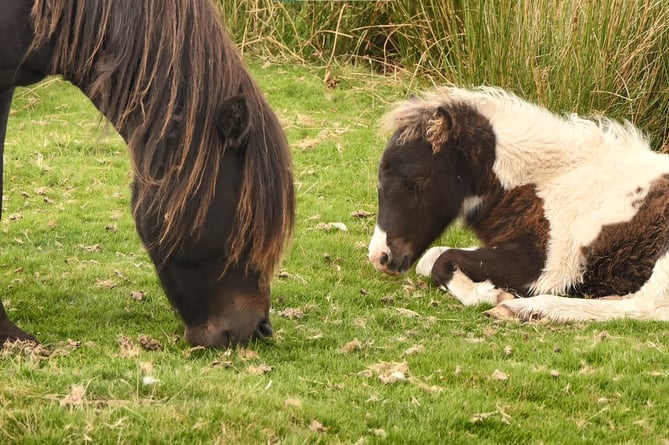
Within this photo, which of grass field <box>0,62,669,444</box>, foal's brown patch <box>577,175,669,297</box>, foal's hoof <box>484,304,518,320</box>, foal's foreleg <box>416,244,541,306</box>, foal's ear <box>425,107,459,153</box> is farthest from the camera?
foal's ear <box>425,107,459,153</box>

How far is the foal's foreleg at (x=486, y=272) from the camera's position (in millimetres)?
6672

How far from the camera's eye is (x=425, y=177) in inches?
274

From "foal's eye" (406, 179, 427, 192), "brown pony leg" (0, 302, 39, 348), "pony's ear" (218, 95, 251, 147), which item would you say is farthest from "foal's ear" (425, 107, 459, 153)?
"brown pony leg" (0, 302, 39, 348)

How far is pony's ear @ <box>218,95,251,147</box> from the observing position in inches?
175

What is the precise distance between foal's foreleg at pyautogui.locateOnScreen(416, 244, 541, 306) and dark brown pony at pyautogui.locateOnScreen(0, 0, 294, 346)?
2.31m

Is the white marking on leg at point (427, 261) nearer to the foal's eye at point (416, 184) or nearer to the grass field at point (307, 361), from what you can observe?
the grass field at point (307, 361)

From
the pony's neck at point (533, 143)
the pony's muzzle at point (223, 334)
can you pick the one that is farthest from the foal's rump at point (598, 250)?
the pony's muzzle at point (223, 334)

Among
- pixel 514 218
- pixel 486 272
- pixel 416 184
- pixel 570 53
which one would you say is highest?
pixel 570 53

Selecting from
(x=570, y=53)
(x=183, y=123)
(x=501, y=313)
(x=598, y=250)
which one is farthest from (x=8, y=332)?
(x=570, y=53)

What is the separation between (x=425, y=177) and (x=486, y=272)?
31.9 inches

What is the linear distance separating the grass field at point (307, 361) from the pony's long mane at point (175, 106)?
306 mm

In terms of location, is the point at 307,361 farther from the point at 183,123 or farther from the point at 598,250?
the point at 598,250

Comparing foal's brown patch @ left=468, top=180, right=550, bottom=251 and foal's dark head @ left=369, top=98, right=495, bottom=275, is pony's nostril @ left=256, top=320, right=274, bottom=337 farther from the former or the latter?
Answer: foal's brown patch @ left=468, top=180, right=550, bottom=251

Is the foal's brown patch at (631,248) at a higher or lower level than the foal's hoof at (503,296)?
higher
